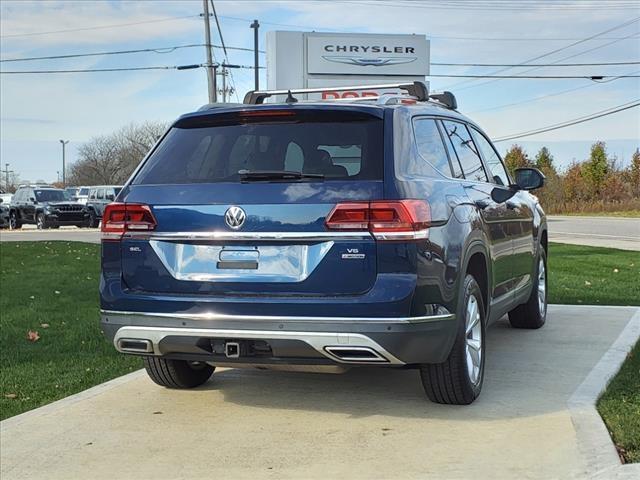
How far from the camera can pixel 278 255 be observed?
4.14 metres

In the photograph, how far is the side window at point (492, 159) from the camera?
6.27m

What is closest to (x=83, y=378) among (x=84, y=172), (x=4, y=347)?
(x=4, y=347)

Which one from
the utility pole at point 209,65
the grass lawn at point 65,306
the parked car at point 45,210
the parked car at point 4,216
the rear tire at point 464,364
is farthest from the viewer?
the utility pole at point 209,65

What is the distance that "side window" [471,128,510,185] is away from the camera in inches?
247

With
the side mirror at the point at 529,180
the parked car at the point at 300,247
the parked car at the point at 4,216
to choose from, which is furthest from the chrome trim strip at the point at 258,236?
the parked car at the point at 4,216

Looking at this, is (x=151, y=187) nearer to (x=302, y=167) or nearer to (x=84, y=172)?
(x=302, y=167)

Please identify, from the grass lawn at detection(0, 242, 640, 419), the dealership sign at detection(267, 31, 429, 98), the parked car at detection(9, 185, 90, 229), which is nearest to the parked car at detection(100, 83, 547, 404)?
the grass lawn at detection(0, 242, 640, 419)

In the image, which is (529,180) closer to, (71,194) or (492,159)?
(492,159)

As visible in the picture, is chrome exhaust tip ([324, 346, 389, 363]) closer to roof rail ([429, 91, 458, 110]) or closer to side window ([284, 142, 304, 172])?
side window ([284, 142, 304, 172])

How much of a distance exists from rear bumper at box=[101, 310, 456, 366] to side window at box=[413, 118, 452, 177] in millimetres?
1021

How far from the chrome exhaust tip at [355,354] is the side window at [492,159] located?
2.60 m

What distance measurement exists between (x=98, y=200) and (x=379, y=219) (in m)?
33.5

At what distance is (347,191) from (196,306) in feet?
3.31

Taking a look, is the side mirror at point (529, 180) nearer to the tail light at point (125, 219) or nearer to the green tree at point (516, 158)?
the tail light at point (125, 219)
